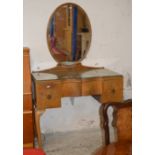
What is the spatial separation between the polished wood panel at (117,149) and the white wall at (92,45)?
2146 millimetres

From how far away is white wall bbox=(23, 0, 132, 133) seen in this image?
3541 mm

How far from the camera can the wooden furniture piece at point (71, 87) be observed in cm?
311

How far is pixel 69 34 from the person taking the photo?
3664 mm

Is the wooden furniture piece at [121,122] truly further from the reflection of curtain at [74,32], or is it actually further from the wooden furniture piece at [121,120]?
the reflection of curtain at [74,32]

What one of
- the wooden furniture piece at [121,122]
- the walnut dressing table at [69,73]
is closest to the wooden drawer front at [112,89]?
the walnut dressing table at [69,73]

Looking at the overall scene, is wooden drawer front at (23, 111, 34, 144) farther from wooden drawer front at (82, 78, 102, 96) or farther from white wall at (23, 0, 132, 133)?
wooden drawer front at (82, 78, 102, 96)

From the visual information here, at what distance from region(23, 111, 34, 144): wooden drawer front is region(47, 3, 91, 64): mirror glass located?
84 centimetres

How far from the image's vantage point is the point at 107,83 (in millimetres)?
3275

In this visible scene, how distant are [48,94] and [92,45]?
3.42 feet

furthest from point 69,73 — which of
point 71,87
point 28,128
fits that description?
point 28,128

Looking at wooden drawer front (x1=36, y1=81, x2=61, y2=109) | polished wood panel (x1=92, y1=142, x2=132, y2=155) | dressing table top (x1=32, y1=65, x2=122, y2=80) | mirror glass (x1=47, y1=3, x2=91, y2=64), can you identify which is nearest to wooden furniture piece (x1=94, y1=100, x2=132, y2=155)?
polished wood panel (x1=92, y1=142, x2=132, y2=155)
